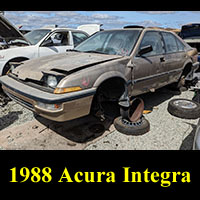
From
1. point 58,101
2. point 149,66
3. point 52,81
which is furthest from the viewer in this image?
point 149,66

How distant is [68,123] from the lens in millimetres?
3096

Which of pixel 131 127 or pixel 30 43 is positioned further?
pixel 30 43

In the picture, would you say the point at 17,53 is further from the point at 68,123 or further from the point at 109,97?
the point at 109,97

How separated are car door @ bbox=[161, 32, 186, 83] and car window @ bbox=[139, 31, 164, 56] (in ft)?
0.70

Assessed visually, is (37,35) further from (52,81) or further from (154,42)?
(52,81)

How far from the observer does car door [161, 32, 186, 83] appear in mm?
3826

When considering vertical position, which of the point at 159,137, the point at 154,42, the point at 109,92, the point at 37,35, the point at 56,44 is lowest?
the point at 159,137

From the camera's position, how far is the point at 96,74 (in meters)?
2.38

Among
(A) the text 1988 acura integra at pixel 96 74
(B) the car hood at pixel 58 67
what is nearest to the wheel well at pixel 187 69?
(A) the text 1988 acura integra at pixel 96 74

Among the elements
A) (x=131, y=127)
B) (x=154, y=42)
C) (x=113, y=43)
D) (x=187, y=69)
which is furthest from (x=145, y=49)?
(x=187, y=69)

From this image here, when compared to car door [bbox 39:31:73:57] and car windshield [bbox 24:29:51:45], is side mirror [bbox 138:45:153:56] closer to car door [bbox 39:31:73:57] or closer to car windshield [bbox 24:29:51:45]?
car door [bbox 39:31:73:57]

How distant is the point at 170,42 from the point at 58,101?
10.5ft

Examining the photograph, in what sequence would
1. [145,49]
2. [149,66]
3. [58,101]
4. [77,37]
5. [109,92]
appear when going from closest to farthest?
1. [58,101]
2. [145,49]
3. [109,92]
4. [149,66]
5. [77,37]

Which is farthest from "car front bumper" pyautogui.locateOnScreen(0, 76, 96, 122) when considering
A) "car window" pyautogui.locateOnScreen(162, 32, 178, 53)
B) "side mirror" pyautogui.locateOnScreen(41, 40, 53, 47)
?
"side mirror" pyautogui.locateOnScreen(41, 40, 53, 47)
